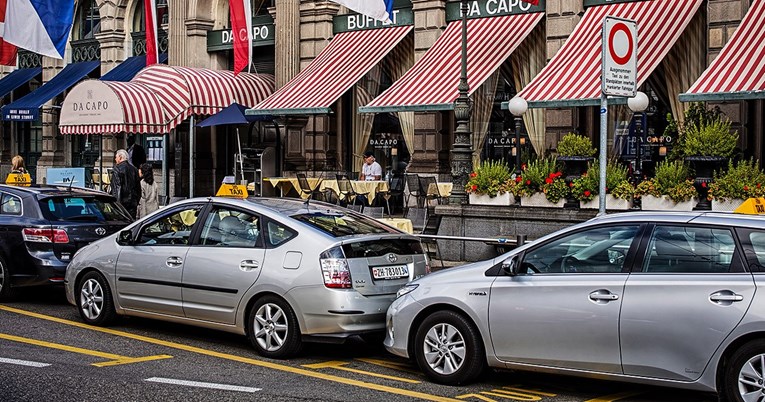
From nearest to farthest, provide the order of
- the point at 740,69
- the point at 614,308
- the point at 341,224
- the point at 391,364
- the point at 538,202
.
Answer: the point at 614,308
the point at 391,364
the point at 341,224
the point at 538,202
the point at 740,69

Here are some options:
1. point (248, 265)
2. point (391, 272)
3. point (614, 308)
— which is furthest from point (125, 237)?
point (614, 308)

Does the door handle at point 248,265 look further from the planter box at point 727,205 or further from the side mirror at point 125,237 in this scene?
the planter box at point 727,205

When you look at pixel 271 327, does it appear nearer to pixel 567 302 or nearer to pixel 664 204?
pixel 567 302

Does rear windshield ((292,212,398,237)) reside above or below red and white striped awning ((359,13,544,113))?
below

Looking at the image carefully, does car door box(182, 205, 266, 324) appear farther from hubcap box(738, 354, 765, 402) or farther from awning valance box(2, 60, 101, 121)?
awning valance box(2, 60, 101, 121)

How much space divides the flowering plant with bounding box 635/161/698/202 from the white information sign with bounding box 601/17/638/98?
4.18 m

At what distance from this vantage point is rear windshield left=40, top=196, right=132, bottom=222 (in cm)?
1300

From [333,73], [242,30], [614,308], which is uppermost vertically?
[242,30]

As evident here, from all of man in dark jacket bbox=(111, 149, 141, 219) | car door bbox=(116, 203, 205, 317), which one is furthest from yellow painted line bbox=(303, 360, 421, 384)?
man in dark jacket bbox=(111, 149, 141, 219)

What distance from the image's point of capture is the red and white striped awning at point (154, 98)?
73.2ft

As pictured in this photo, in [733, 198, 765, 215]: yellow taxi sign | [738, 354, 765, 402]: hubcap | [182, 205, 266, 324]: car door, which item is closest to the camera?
[738, 354, 765, 402]: hubcap

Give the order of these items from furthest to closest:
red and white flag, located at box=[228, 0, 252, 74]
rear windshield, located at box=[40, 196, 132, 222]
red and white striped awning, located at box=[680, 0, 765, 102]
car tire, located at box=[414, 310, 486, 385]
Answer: red and white flag, located at box=[228, 0, 252, 74]
red and white striped awning, located at box=[680, 0, 765, 102]
rear windshield, located at box=[40, 196, 132, 222]
car tire, located at box=[414, 310, 486, 385]

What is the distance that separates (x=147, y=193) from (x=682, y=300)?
43.4ft

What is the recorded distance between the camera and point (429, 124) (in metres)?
23.0
